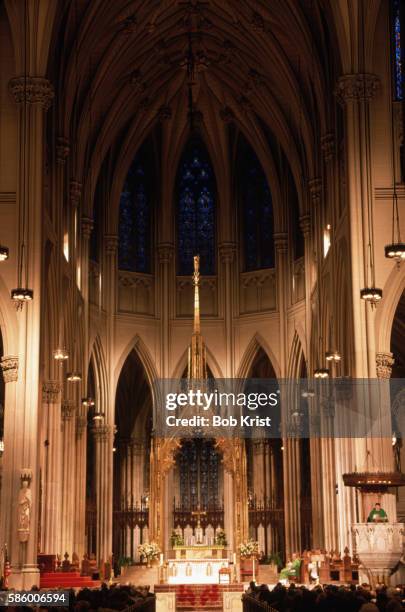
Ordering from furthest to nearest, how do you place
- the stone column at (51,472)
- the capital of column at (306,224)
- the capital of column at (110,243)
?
the capital of column at (110,243)
the capital of column at (306,224)
the stone column at (51,472)

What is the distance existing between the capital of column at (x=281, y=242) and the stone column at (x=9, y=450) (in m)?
20.0

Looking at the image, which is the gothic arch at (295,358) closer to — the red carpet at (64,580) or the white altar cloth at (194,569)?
the white altar cloth at (194,569)

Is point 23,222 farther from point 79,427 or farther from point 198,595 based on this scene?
point 79,427

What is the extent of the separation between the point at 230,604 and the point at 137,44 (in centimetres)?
2317

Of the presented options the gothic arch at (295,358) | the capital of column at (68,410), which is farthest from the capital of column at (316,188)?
the capital of column at (68,410)

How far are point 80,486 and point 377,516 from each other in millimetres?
17657

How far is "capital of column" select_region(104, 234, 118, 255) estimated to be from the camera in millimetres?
49531

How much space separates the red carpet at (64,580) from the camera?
32.7 m

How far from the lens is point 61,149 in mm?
39969

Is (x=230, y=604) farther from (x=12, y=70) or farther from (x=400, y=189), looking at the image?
(x=12, y=70)

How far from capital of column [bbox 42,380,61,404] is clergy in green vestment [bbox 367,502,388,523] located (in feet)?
44.5

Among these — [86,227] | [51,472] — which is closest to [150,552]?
[51,472]

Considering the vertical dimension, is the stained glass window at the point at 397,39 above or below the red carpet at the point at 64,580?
above

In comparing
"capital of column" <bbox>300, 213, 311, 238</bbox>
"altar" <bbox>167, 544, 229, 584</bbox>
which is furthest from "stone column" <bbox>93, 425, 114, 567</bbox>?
"capital of column" <bbox>300, 213, 311, 238</bbox>
